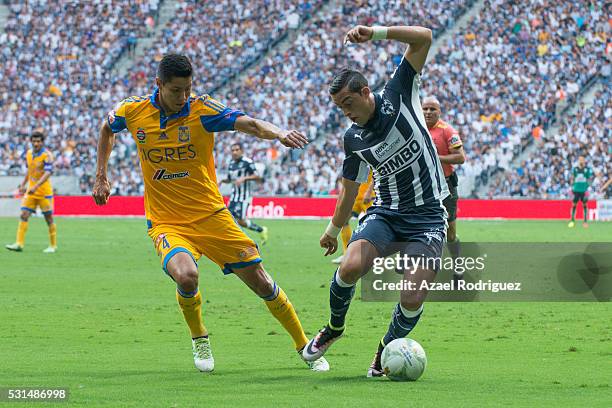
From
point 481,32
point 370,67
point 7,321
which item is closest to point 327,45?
point 370,67

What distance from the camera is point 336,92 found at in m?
7.81

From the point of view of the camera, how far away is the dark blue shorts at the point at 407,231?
805 centimetres

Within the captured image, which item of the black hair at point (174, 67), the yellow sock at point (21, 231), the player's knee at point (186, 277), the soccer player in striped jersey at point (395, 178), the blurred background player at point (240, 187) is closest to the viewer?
the soccer player in striped jersey at point (395, 178)

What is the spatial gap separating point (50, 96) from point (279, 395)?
40681 millimetres

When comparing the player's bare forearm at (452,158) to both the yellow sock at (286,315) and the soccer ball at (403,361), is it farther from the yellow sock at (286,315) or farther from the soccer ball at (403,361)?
the soccer ball at (403,361)

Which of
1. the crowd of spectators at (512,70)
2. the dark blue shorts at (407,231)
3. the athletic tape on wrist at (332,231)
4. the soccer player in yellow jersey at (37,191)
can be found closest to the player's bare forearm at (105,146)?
the athletic tape on wrist at (332,231)

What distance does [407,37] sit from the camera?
7.82 metres

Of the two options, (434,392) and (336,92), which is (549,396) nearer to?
(434,392)

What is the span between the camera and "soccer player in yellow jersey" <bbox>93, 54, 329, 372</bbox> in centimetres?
836

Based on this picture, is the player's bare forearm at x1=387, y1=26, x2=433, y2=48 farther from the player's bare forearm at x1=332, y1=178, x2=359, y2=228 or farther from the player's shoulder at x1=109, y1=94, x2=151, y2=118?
the player's shoulder at x1=109, y1=94, x2=151, y2=118

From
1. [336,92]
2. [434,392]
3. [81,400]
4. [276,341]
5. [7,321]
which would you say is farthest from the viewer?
[7,321]

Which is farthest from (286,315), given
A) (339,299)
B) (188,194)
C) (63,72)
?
(63,72)

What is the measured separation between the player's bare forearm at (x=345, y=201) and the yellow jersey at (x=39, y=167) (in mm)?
14654

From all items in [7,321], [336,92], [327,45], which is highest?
[327,45]
